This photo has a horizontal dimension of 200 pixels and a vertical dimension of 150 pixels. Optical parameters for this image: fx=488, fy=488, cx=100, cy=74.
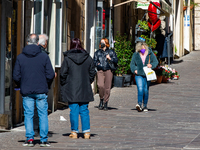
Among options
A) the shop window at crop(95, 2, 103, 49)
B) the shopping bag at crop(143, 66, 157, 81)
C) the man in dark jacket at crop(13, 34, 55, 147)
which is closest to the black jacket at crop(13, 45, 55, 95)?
the man in dark jacket at crop(13, 34, 55, 147)

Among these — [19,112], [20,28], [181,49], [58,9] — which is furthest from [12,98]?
[181,49]

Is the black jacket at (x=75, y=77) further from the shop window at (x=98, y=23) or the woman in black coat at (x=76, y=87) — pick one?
the shop window at (x=98, y=23)

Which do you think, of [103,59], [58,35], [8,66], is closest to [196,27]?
[58,35]

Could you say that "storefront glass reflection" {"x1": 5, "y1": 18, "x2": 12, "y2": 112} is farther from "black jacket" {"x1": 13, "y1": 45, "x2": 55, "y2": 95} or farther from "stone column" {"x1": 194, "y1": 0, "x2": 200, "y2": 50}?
"stone column" {"x1": 194, "y1": 0, "x2": 200, "y2": 50}

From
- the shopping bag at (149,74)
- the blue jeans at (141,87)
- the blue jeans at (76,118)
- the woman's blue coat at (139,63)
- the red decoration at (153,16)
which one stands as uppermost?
the red decoration at (153,16)

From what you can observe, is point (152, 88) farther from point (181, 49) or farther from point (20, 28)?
point (181, 49)

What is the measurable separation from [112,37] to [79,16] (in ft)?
13.4

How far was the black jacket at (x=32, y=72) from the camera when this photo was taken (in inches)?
266

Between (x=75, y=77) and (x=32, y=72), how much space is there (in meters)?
1.04

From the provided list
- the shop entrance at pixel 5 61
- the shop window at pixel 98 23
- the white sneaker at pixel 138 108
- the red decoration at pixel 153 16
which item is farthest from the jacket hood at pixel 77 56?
the red decoration at pixel 153 16

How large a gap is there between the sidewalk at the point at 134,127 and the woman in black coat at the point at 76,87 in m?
0.29

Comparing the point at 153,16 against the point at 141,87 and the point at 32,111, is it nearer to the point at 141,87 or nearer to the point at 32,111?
the point at 141,87

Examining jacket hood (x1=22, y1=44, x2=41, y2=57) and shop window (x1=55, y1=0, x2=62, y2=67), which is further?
shop window (x1=55, y1=0, x2=62, y2=67)

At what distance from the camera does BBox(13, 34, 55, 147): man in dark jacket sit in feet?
22.2
